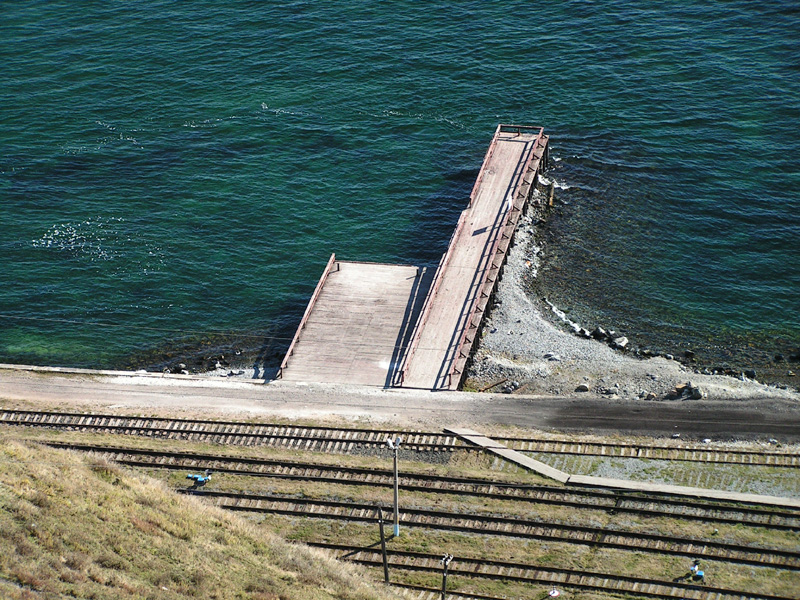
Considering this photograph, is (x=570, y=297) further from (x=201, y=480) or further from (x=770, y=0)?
(x=770, y=0)

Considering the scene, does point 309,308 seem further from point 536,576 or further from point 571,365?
point 536,576

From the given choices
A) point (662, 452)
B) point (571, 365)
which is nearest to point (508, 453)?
point (662, 452)

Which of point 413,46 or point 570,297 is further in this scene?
point 413,46

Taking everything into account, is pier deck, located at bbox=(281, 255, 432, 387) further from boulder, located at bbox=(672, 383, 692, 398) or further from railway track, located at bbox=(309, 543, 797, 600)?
boulder, located at bbox=(672, 383, 692, 398)

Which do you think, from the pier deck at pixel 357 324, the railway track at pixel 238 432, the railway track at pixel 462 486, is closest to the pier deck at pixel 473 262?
the pier deck at pixel 357 324

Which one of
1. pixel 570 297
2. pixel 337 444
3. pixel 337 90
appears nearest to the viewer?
pixel 337 444

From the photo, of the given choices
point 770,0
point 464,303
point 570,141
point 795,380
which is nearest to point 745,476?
point 795,380

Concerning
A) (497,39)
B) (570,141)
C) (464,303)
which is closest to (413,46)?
(497,39)

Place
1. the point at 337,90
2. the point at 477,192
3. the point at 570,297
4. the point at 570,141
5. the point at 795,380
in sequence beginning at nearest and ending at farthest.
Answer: the point at 795,380 → the point at 570,297 → the point at 477,192 → the point at 570,141 → the point at 337,90

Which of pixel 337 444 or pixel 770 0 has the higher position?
pixel 770 0
